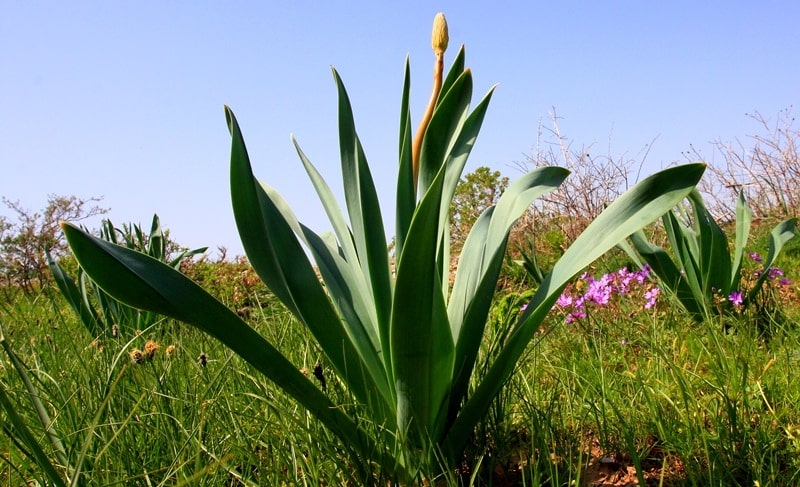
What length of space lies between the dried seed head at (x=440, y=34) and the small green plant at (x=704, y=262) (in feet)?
6.17

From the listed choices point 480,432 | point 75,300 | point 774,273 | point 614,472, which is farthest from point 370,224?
point 774,273

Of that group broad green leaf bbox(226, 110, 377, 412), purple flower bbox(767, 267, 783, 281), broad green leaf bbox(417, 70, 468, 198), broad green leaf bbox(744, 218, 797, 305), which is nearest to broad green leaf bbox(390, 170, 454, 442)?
broad green leaf bbox(226, 110, 377, 412)

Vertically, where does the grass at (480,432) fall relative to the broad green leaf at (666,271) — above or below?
below

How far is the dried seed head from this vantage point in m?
1.61

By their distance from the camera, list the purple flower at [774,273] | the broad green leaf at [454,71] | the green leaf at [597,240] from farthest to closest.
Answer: the purple flower at [774,273], the broad green leaf at [454,71], the green leaf at [597,240]

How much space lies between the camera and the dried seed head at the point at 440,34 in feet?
5.27

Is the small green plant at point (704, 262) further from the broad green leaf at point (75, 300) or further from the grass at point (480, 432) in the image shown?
the broad green leaf at point (75, 300)

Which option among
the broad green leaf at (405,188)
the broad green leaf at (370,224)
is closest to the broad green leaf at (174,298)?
the broad green leaf at (370,224)

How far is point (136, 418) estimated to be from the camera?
1.78 m

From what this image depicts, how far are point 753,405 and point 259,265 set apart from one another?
4.66ft

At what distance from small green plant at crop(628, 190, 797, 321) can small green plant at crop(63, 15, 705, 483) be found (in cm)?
182

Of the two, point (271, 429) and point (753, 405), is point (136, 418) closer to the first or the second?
point (271, 429)

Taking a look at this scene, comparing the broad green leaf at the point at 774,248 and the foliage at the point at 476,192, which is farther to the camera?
the foliage at the point at 476,192

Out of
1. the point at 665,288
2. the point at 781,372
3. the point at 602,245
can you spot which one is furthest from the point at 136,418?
the point at 665,288
